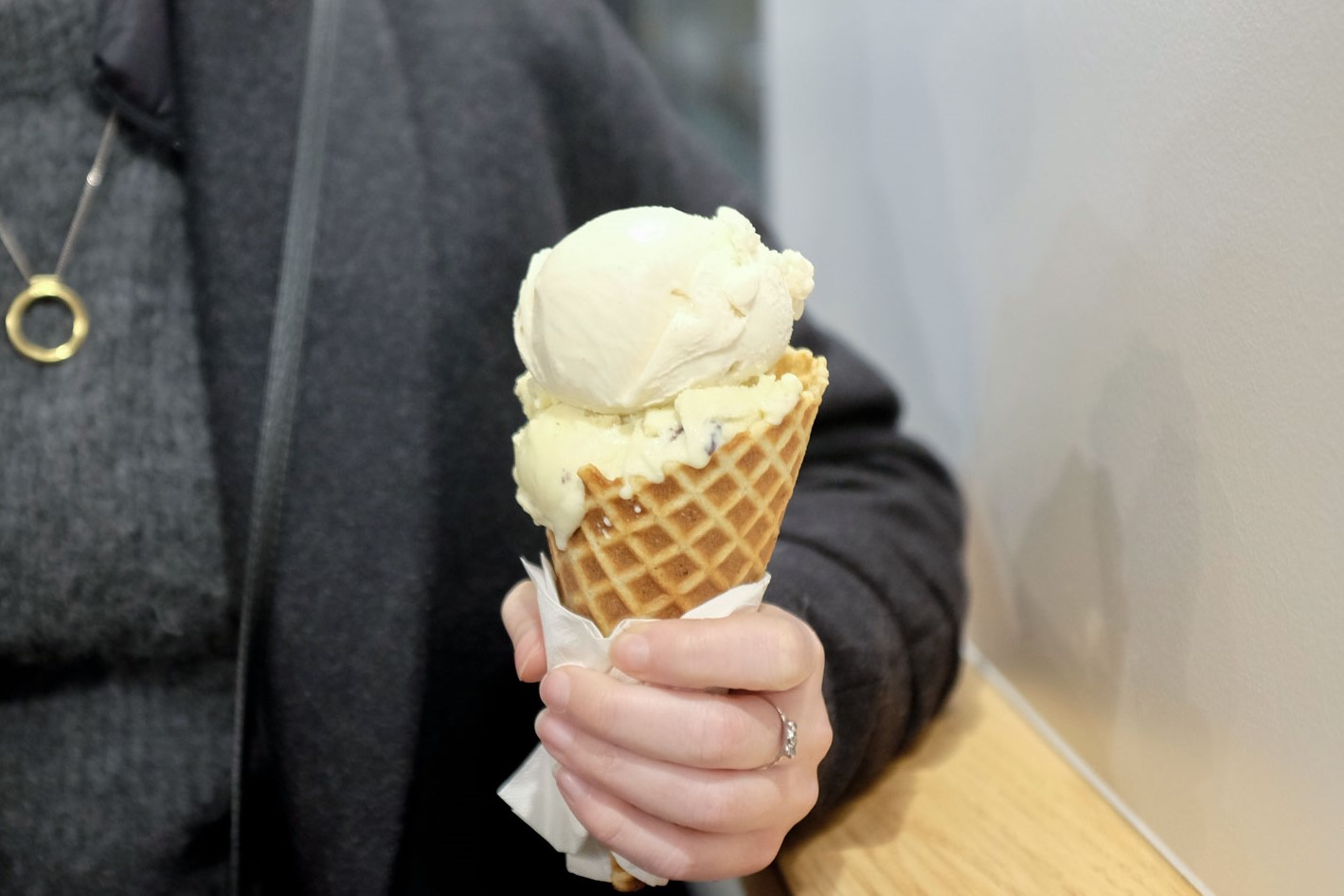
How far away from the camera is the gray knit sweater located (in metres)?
0.71

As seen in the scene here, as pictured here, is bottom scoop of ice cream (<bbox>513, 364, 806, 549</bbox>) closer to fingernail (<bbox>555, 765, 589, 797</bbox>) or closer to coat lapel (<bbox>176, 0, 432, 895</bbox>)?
fingernail (<bbox>555, 765, 589, 797</bbox>)

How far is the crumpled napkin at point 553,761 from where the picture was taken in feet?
1.68

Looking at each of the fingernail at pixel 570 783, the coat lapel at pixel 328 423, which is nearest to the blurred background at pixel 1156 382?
the fingernail at pixel 570 783

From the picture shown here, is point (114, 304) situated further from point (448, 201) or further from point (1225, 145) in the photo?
point (1225, 145)

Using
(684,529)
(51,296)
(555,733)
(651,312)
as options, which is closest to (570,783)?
(555,733)

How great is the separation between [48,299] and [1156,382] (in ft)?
2.65

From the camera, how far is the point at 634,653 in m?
0.46

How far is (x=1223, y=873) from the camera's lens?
1.67 feet

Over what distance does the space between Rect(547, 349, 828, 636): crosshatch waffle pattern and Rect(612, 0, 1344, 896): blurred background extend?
216 mm

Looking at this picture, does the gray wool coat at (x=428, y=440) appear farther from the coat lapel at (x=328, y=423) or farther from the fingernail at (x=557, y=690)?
the fingernail at (x=557, y=690)

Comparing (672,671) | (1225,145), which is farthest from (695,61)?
(672,671)

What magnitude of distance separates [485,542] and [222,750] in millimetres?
272

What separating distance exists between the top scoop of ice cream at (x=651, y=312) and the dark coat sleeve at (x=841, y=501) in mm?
236

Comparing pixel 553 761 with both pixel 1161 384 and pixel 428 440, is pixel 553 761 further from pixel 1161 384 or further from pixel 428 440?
pixel 1161 384
